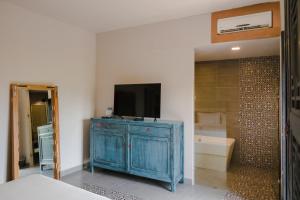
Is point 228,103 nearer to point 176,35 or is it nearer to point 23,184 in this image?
point 176,35

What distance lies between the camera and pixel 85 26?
149 inches

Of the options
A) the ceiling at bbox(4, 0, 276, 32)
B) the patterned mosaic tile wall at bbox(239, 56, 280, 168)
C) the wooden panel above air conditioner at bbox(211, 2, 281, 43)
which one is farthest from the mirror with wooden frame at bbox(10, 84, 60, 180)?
the patterned mosaic tile wall at bbox(239, 56, 280, 168)

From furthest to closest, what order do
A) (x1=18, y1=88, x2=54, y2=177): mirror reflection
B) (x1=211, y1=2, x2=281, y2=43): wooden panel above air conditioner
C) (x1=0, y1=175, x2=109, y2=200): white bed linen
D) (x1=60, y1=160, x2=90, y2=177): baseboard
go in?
(x1=60, y1=160, x2=90, y2=177): baseboard < (x1=18, y1=88, x2=54, y2=177): mirror reflection < (x1=211, y1=2, x2=281, y2=43): wooden panel above air conditioner < (x1=0, y1=175, x2=109, y2=200): white bed linen

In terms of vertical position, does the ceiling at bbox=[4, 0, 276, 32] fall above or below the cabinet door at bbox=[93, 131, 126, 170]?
above

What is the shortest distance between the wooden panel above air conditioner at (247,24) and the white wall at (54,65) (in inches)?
93.4

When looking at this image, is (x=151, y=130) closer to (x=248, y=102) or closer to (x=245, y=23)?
(x=245, y=23)

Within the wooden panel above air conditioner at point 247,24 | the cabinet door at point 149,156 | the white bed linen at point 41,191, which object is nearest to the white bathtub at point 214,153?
the cabinet door at point 149,156

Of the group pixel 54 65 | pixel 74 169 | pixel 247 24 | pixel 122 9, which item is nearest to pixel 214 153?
pixel 247 24

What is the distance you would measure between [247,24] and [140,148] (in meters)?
2.33

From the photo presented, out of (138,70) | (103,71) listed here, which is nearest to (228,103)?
(138,70)

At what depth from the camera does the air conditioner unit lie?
2.75 m

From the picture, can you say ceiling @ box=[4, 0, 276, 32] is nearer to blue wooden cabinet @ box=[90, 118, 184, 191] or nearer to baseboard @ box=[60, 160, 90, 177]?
blue wooden cabinet @ box=[90, 118, 184, 191]

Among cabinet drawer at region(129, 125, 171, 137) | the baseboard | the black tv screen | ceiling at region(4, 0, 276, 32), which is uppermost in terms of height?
ceiling at region(4, 0, 276, 32)

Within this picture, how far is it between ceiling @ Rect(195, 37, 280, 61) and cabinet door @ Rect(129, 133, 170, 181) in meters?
1.63
